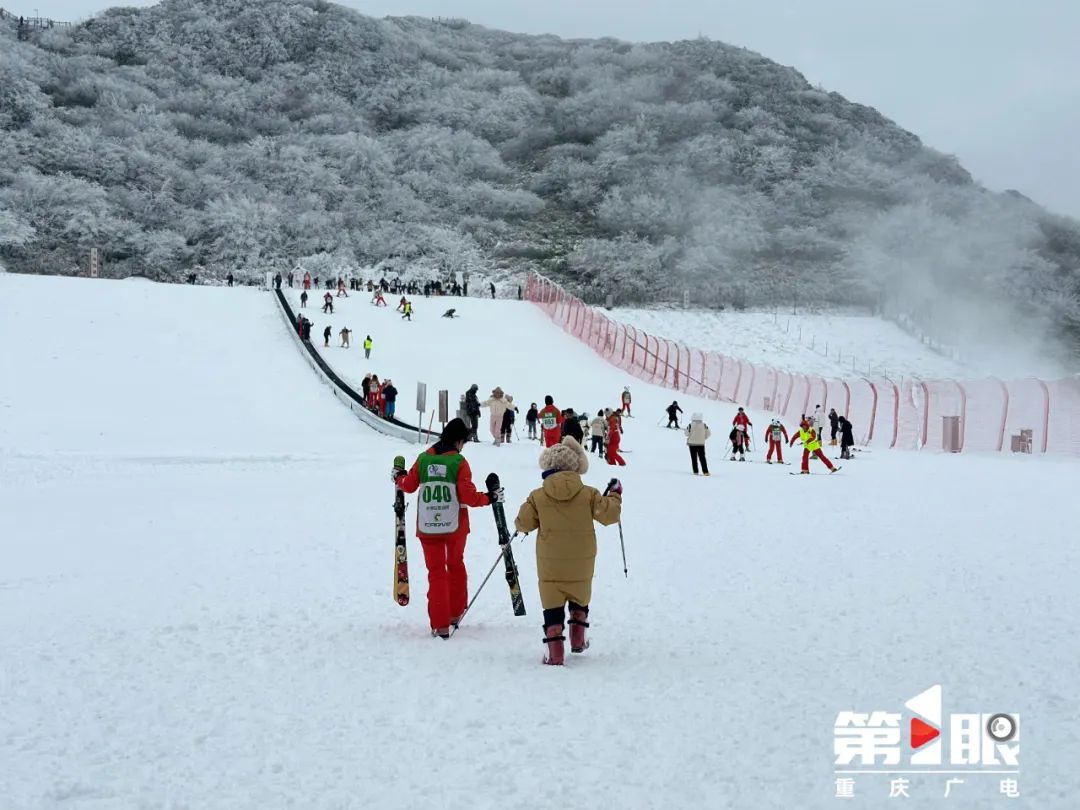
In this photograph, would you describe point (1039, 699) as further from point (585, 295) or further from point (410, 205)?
point (410, 205)

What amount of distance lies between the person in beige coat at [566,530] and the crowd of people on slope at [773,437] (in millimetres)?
11313

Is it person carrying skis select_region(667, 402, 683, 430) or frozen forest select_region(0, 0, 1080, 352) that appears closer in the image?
person carrying skis select_region(667, 402, 683, 430)

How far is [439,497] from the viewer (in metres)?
6.75

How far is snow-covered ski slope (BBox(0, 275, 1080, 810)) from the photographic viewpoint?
4301mm

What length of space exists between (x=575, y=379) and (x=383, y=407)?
32.2ft

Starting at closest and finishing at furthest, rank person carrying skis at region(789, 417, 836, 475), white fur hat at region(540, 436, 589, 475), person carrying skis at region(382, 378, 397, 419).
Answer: white fur hat at region(540, 436, 589, 475)
person carrying skis at region(789, 417, 836, 475)
person carrying skis at region(382, 378, 397, 419)

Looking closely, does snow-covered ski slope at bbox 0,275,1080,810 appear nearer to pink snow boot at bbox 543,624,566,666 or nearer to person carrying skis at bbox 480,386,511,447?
pink snow boot at bbox 543,624,566,666

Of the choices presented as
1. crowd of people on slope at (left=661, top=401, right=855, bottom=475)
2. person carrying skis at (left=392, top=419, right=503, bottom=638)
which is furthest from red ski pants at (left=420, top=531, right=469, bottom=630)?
crowd of people on slope at (left=661, top=401, right=855, bottom=475)

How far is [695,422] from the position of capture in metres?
17.6

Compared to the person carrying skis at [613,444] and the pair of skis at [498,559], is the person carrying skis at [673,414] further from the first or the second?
the pair of skis at [498,559]

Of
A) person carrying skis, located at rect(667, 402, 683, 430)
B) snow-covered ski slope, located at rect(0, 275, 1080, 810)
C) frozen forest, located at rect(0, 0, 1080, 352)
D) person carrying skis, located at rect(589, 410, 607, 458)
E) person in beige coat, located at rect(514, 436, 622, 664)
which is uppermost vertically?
frozen forest, located at rect(0, 0, 1080, 352)

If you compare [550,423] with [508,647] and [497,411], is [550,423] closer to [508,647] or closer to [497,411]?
[497,411]

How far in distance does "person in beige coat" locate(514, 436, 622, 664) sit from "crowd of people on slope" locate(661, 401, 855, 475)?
11313mm

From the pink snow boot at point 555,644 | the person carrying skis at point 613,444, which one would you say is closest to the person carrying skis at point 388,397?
the person carrying skis at point 613,444
